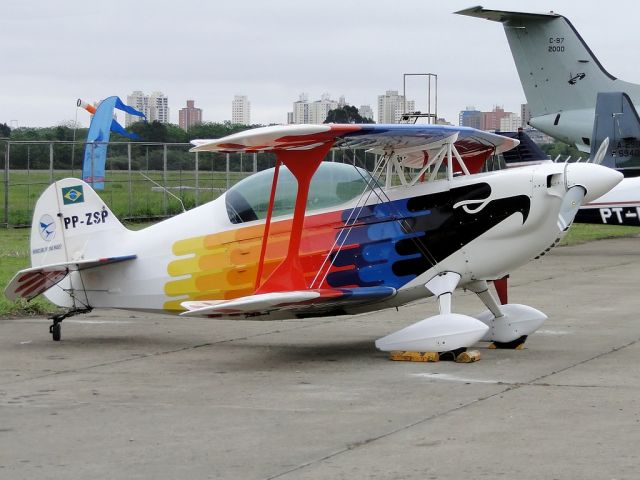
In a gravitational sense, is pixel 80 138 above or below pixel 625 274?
above

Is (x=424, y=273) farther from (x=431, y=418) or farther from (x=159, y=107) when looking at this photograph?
(x=159, y=107)

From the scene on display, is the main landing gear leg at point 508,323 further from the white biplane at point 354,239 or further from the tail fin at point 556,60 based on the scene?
the tail fin at point 556,60

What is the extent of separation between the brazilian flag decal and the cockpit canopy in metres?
1.72

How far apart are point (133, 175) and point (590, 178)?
24.7 meters

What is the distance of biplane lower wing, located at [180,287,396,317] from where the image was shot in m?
9.84

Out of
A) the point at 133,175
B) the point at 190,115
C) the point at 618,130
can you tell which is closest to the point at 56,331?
the point at 618,130

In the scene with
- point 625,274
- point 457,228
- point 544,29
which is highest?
point 544,29

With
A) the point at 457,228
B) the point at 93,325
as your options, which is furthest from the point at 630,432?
the point at 93,325

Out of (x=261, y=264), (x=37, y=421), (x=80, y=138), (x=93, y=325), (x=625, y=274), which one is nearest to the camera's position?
(x=37, y=421)

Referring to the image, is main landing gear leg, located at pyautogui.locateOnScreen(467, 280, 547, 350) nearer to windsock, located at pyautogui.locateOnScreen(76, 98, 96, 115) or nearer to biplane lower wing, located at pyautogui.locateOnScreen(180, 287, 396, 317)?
biplane lower wing, located at pyautogui.locateOnScreen(180, 287, 396, 317)

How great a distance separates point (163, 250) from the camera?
11.4 metres

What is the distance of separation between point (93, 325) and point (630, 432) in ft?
24.9

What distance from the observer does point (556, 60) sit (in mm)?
32844

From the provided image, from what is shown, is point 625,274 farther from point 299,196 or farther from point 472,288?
point 299,196
